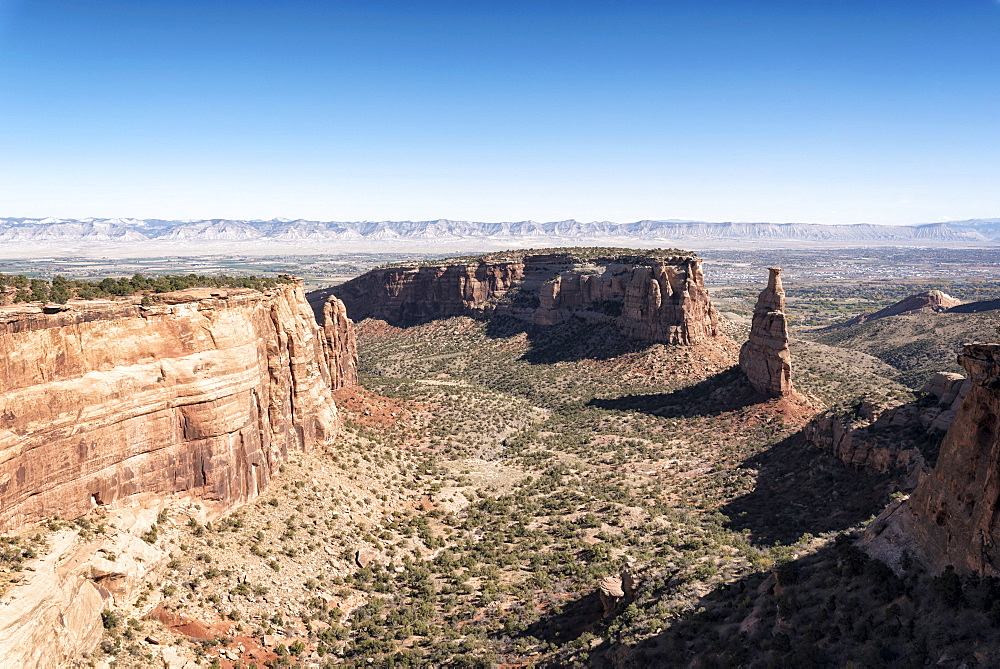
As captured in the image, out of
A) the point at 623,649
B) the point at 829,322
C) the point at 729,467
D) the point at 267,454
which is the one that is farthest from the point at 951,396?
the point at 829,322

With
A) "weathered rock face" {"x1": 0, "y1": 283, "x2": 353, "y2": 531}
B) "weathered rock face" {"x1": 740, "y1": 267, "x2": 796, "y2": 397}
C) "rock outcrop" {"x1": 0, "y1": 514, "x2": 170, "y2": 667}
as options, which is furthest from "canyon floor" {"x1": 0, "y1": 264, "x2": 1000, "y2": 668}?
"weathered rock face" {"x1": 740, "y1": 267, "x2": 796, "y2": 397}

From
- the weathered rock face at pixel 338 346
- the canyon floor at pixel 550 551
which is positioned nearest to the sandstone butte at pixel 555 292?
the canyon floor at pixel 550 551

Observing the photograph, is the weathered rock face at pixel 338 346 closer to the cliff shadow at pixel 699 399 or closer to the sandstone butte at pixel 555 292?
the cliff shadow at pixel 699 399

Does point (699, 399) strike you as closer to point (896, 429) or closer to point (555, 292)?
point (896, 429)

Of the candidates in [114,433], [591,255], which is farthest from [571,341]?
[114,433]

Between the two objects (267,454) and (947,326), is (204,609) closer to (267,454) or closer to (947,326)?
(267,454)
